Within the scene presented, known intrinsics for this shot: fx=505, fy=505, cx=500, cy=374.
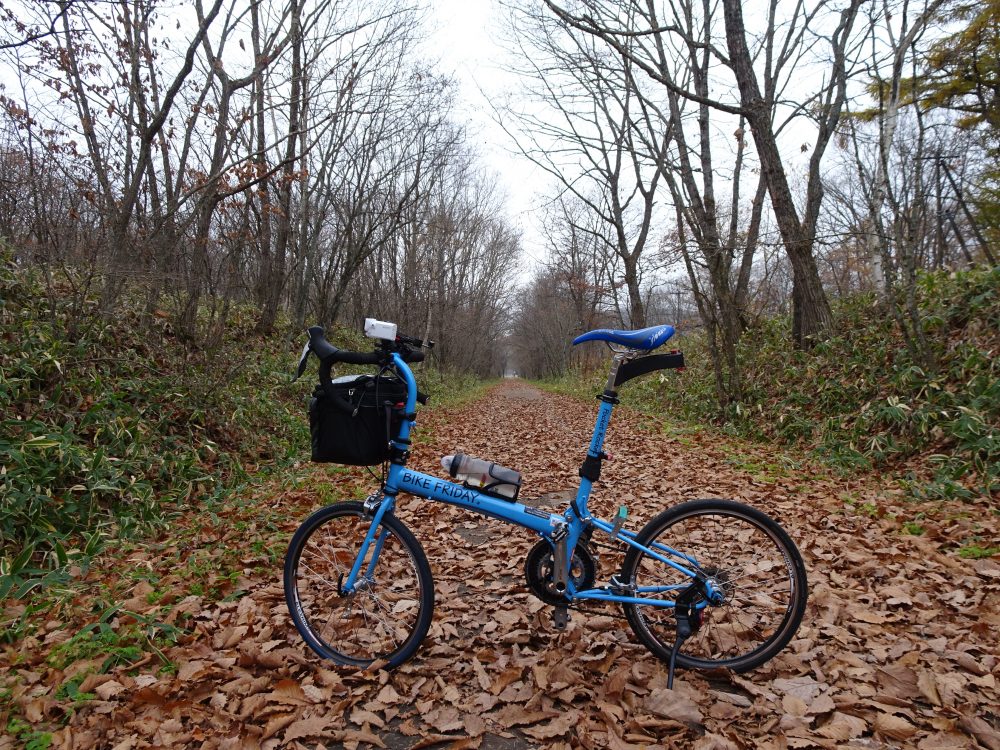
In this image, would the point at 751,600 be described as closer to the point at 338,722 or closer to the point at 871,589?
the point at 871,589

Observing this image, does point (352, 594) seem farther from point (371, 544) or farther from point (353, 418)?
point (353, 418)

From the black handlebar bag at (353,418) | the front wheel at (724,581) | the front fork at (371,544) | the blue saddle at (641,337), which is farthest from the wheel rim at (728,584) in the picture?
the black handlebar bag at (353,418)

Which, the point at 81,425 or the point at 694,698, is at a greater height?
the point at 81,425

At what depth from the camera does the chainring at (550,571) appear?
2.49 m

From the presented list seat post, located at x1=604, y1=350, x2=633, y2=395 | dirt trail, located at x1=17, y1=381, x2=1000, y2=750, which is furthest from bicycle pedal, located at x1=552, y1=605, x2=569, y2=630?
seat post, located at x1=604, y1=350, x2=633, y2=395

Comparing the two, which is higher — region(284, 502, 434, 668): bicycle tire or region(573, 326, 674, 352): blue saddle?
region(573, 326, 674, 352): blue saddle

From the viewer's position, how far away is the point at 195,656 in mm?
2629

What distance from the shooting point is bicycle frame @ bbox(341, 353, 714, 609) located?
2438mm

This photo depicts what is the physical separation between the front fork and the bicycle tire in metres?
0.01

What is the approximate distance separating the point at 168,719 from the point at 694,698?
2320 mm

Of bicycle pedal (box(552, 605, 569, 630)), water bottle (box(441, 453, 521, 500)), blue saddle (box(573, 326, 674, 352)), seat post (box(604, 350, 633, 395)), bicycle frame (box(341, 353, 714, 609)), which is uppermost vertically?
blue saddle (box(573, 326, 674, 352))

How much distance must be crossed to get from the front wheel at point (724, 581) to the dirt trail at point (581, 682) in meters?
0.14

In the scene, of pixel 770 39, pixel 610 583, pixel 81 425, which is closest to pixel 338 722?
pixel 610 583

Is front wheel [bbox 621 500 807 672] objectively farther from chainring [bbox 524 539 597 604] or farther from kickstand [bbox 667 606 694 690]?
chainring [bbox 524 539 597 604]
